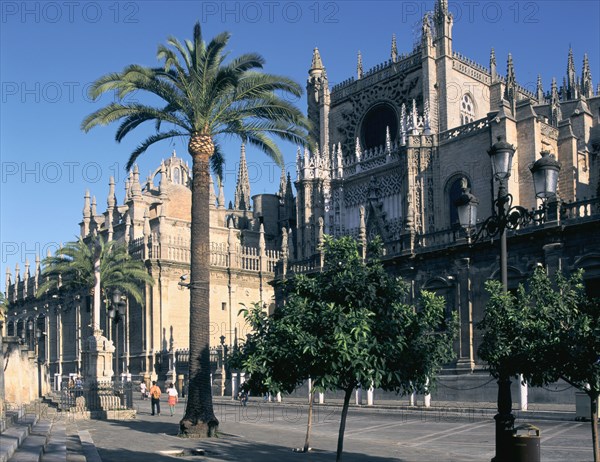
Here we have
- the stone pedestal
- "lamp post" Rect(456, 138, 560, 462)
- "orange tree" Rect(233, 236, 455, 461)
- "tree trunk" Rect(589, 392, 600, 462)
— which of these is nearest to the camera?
"tree trunk" Rect(589, 392, 600, 462)

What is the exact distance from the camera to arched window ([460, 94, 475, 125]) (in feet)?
157

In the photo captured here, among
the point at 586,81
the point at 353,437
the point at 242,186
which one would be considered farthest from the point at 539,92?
the point at 353,437

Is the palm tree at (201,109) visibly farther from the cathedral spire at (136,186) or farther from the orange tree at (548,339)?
the cathedral spire at (136,186)

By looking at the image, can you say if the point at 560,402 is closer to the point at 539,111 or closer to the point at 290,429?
the point at 290,429

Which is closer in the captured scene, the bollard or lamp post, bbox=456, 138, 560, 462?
Result: the bollard

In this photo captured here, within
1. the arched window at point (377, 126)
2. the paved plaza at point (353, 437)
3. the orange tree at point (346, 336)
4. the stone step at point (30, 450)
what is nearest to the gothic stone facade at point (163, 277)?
the arched window at point (377, 126)

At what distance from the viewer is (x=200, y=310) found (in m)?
19.4

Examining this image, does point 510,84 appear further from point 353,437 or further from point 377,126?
point 353,437

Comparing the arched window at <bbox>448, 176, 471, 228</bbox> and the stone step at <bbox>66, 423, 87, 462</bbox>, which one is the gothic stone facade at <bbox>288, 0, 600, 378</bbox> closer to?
the arched window at <bbox>448, 176, 471, 228</bbox>

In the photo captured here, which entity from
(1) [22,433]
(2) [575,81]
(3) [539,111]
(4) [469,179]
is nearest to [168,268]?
(4) [469,179]

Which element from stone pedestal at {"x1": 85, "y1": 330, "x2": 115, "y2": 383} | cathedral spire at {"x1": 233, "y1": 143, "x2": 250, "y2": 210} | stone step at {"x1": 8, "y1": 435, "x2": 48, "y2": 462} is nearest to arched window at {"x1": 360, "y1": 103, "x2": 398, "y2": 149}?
cathedral spire at {"x1": 233, "y1": 143, "x2": 250, "y2": 210}

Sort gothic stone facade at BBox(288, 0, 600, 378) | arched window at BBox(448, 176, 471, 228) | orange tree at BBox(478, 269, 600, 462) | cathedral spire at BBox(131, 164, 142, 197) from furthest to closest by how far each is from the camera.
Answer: cathedral spire at BBox(131, 164, 142, 197)
arched window at BBox(448, 176, 471, 228)
gothic stone facade at BBox(288, 0, 600, 378)
orange tree at BBox(478, 269, 600, 462)

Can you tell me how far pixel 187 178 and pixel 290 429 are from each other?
48.0m

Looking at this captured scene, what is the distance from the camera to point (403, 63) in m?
50.2
